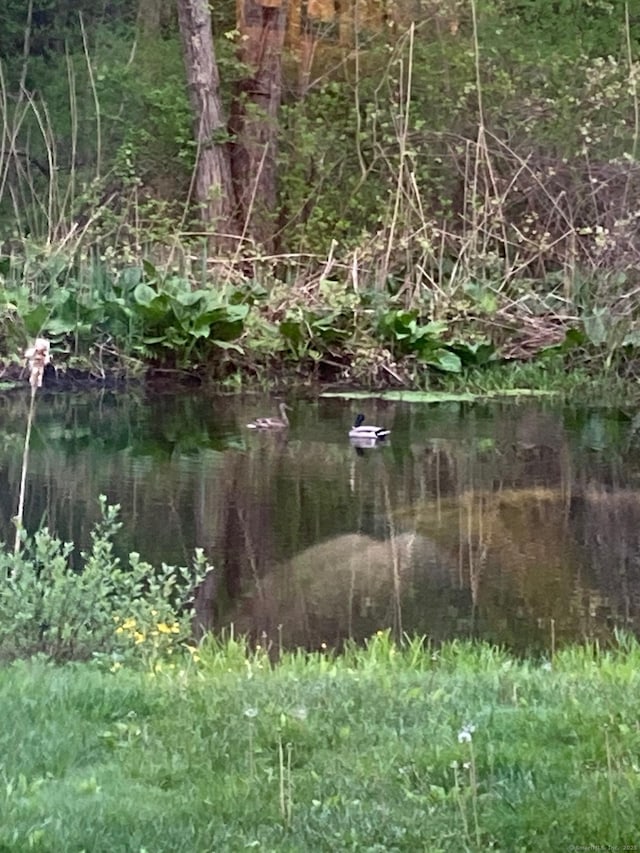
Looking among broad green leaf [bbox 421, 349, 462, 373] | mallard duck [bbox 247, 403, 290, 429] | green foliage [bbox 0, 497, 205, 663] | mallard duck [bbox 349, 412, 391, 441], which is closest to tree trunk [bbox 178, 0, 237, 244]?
broad green leaf [bbox 421, 349, 462, 373]

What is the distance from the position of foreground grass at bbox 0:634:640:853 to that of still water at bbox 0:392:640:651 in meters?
1.31

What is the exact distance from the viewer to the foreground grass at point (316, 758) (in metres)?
2.96

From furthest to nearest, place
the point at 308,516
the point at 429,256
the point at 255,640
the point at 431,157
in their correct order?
the point at 431,157, the point at 429,256, the point at 308,516, the point at 255,640

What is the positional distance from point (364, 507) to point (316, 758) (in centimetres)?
424

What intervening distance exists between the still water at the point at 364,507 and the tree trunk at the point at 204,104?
447 centimetres

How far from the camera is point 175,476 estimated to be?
8352 mm

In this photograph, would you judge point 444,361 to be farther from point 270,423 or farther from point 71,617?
point 71,617

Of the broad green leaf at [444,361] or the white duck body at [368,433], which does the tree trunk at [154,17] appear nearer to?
the broad green leaf at [444,361]

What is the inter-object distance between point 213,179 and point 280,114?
1342 mm

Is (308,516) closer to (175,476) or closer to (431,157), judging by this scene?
(175,476)

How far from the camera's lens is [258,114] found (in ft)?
50.4

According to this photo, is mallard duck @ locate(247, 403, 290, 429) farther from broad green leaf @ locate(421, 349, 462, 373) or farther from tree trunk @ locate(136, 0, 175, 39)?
tree trunk @ locate(136, 0, 175, 39)

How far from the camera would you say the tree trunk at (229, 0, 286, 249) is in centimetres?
1524

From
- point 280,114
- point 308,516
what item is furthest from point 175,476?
point 280,114
